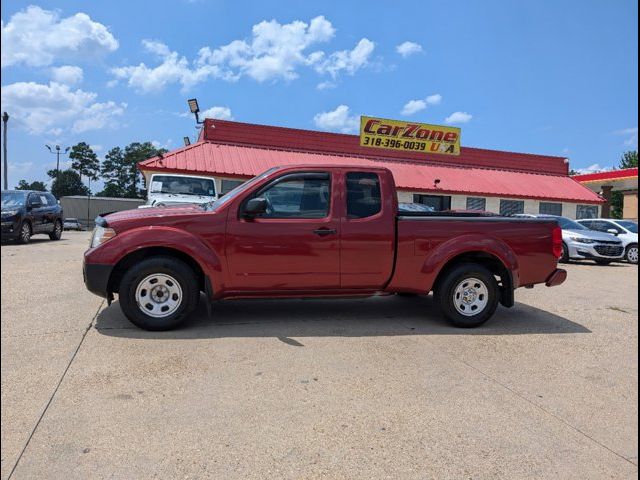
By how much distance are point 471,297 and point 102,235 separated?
406cm

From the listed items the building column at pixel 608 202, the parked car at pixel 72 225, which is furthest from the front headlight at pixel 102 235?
the parked car at pixel 72 225

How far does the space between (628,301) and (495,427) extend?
5.83 metres

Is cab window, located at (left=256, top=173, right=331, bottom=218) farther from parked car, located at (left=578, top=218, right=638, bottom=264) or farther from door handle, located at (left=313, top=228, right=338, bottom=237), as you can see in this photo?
parked car, located at (left=578, top=218, right=638, bottom=264)

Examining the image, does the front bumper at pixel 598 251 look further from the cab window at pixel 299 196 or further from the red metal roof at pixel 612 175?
the red metal roof at pixel 612 175

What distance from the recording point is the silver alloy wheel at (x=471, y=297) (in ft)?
17.6

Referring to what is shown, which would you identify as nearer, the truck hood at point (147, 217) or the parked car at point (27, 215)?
the truck hood at point (147, 217)

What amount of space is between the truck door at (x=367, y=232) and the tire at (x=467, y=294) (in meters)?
0.69

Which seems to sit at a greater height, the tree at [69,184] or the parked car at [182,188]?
the tree at [69,184]

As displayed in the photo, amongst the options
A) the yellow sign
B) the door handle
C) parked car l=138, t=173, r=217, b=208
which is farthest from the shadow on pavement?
the yellow sign

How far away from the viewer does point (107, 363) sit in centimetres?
390

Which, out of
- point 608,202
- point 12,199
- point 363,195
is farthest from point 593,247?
point 608,202

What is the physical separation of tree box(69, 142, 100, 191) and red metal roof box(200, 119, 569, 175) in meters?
80.4

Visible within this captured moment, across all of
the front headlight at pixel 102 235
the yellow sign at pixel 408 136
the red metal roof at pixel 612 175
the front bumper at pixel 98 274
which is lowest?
the front bumper at pixel 98 274

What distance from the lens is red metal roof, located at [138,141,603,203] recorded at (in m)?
20.5
